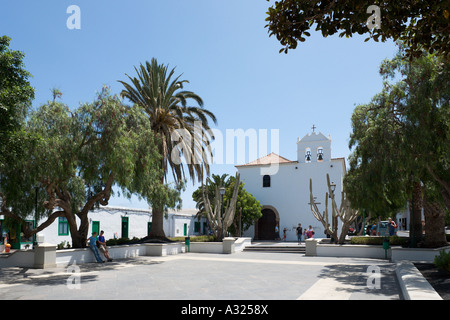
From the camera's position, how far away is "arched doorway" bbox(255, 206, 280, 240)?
34356 millimetres

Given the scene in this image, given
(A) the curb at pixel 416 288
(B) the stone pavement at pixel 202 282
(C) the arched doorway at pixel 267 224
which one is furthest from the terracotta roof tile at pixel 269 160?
(A) the curb at pixel 416 288

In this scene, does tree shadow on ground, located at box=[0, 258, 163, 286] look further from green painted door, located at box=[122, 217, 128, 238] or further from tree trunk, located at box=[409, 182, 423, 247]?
green painted door, located at box=[122, 217, 128, 238]

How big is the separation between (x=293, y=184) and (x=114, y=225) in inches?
637

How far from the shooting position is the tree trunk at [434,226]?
16891 millimetres

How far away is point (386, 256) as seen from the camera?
17844mm

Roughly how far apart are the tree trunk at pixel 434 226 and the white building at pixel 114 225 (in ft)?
49.7

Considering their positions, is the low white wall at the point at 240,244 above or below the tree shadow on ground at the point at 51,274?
below

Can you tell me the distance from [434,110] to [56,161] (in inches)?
496

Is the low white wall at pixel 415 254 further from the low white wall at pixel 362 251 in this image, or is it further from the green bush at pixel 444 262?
the green bush at pixel 444 262

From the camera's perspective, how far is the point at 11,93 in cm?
843

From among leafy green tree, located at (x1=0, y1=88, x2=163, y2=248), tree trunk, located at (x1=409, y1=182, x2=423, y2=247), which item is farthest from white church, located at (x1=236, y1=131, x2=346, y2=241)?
leafy green tree, located at (x1=0, y1=88, x2=163, y2=248)

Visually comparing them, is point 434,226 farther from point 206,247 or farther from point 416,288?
point 206,247
